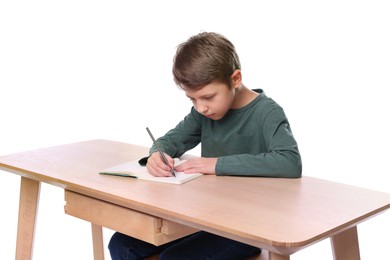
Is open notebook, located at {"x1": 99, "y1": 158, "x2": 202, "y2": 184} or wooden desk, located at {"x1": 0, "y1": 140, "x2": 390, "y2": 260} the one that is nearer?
wooden desk, located at {"x1": 0, "y1": 140, "x2": 390, "y2": 260}

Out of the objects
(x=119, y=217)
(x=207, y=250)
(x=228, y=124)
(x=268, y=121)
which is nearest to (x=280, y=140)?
(x=268, y=121)

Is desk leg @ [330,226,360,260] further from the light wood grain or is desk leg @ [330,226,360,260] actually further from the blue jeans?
the light wood grain

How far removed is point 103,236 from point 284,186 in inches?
53.9

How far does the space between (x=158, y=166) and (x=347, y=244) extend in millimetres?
746

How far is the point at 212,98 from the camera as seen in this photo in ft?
8.91

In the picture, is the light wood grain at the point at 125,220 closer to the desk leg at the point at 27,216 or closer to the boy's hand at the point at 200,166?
the boy's hand at the point at 200,166

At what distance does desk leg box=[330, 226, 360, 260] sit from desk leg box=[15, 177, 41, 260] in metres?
1.41

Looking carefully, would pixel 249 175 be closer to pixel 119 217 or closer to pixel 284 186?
pixel 284 186

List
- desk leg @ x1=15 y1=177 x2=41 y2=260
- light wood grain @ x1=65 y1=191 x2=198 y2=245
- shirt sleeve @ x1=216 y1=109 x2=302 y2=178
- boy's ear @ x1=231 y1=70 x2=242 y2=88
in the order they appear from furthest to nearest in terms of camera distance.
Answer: desk leg @ x1=15 y1=177 x2=41 y2=260 → boy's ear @ x1=231 y1=70 x2=242 y2=88 → shirt sleeve @ x1=216 y1=109 x2=302 y2=178 → light wood grain @ x1=65 y1=191 x2=198 y2=245

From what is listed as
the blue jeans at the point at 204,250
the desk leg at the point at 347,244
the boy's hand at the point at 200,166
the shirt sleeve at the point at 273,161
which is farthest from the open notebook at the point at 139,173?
the desk leg at the point at 347,244

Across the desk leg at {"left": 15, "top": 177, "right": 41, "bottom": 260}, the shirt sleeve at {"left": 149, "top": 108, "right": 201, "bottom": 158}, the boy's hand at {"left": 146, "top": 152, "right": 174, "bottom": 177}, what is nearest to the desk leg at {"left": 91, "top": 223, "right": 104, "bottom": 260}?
the desk leg at {"left": 15, "top": 177, "right": 41, "bottom": 260}

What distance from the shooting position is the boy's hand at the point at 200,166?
8.79ft

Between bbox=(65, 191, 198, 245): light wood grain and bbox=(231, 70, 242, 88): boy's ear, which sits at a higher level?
bbox=(231, 70, 242, 88): boy's ear

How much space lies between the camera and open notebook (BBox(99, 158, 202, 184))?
8.58 ft
